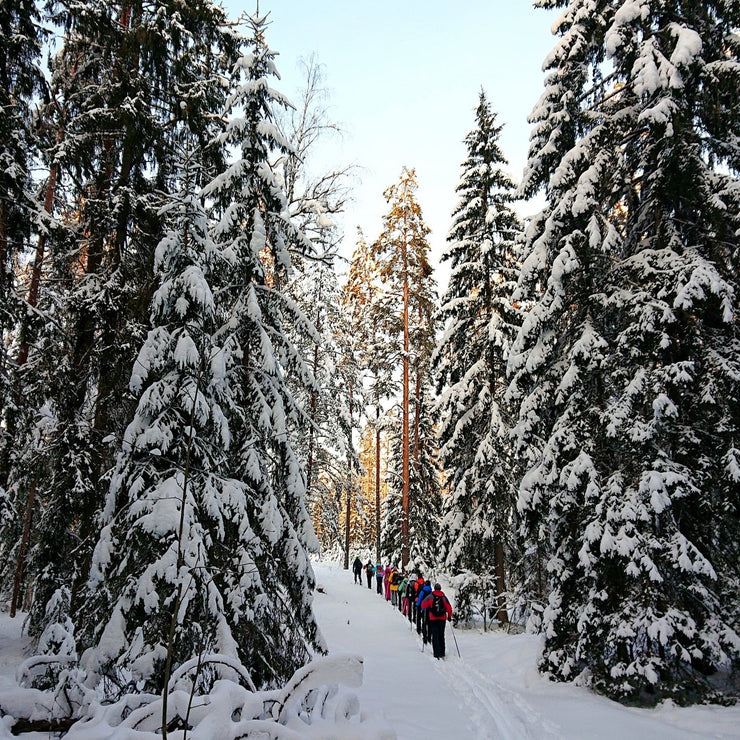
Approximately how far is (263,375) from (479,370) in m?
9.29

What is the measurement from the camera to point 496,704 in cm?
761

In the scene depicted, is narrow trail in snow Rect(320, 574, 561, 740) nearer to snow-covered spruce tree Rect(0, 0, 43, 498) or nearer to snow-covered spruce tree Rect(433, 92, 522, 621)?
snow-covered spruce tree Rect(433, 92, 522, 621)

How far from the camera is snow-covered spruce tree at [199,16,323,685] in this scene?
7332mm

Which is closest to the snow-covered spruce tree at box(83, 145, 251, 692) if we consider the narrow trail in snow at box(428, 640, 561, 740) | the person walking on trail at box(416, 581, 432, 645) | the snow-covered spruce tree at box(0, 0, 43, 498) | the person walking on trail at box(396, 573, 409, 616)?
the snow-covered spruce tree at box(0, 0, 43, 498)

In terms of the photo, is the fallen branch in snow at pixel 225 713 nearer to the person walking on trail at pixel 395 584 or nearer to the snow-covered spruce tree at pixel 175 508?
the snow-covered spruce tree at pixel 175 508

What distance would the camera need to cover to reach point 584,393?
9133 millimetres

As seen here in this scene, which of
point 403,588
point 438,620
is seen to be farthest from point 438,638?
point 403,588

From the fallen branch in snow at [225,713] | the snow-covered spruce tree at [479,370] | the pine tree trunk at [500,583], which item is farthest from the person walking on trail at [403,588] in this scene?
the fallen branch in snow at [225,713]

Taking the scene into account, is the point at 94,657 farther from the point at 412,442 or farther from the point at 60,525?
the point at 412,442

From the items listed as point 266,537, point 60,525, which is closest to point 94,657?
point 266,537

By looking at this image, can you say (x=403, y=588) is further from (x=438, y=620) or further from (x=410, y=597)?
(x=438, y=620)

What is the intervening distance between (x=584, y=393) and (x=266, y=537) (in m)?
6.08

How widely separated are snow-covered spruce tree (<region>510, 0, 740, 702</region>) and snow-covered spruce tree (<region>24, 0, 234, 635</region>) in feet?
23.0

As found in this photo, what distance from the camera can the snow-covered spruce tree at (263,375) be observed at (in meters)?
7.33
